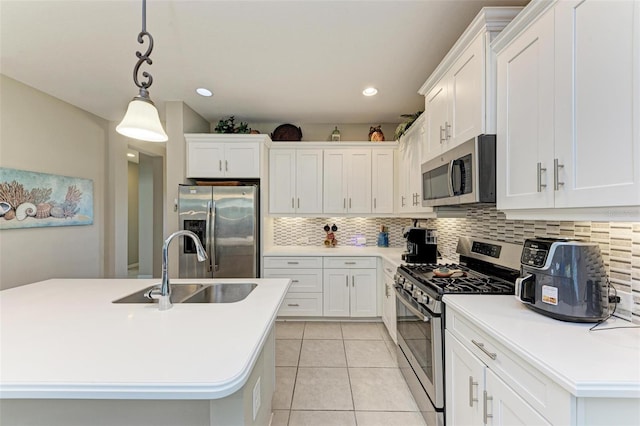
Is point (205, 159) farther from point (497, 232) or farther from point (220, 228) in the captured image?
point (497, 232)

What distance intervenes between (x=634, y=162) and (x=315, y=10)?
5.99 feet

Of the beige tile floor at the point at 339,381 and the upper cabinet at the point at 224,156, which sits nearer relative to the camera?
the beige tile floor at the point at 339,381

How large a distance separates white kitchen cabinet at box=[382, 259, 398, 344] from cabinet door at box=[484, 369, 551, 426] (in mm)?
1560

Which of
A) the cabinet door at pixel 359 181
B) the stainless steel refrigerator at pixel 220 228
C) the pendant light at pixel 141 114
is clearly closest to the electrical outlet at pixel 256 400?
the pendant light at pixel 141 114

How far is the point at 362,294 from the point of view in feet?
11.3

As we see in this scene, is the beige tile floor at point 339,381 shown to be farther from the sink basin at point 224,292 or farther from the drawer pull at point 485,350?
the drawer pull at point 485,350

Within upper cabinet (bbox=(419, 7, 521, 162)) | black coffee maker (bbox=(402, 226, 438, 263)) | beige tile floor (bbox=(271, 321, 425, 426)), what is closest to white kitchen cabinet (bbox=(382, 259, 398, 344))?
beige tile floor (bbox=(271, 321, 425, 426))

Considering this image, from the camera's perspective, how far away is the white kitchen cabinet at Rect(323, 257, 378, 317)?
11.3 ft

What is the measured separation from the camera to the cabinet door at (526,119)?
1193mm

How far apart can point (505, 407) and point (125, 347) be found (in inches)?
57.4

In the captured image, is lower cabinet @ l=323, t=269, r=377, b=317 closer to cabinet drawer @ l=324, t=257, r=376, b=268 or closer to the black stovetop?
cabinet drawer @ l=324, t=257, r=376, b=268

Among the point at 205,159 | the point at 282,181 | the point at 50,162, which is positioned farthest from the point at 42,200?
the point at 282,181

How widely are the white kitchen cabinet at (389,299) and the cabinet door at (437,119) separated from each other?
1240mm

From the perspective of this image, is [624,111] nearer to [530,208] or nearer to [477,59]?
[530,208]
